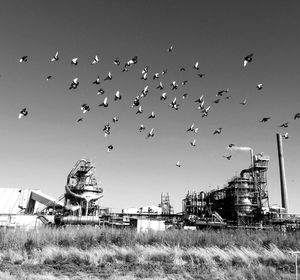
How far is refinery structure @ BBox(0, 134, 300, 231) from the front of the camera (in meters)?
63.4

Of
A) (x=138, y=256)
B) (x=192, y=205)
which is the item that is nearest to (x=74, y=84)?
(x=138, y=256)

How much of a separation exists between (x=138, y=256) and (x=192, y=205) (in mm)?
65126

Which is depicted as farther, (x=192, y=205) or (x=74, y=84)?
(x=192, y=205)

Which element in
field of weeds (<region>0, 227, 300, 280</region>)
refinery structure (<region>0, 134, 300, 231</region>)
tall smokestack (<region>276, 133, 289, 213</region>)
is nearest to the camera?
field of weeds (<region>0, 227, 300, 280</region>)

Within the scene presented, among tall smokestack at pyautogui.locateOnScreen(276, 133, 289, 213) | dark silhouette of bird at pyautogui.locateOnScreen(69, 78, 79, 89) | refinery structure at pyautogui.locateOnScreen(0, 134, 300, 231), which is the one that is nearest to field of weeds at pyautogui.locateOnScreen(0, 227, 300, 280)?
dark silhouette of bird at pyautogui.locateOnScreen(69, 78, 79, 89)

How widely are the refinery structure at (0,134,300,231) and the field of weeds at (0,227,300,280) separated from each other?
34.5 metres

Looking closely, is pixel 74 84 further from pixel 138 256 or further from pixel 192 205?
pixel 192 205

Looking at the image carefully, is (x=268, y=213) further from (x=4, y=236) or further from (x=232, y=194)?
(x=4, y=236)

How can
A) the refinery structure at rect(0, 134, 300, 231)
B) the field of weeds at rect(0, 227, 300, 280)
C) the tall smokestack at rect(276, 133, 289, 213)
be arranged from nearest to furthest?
the field of weeds at rect(0, 227, 300, 280) < the refinery structure at rect(0, 134, 300, 231) < the tall smokestack at rect(276, 133, 289, 213)

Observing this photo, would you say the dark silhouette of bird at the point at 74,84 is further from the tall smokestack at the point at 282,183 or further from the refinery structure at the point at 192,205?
the tall smokestack at the point at 282,183

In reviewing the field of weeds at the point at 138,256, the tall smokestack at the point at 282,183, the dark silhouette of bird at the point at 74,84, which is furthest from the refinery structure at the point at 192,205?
the dark silhouette of bird at the point at 74,84

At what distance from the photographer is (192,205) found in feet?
270

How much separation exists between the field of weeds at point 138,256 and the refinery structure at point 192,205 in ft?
113

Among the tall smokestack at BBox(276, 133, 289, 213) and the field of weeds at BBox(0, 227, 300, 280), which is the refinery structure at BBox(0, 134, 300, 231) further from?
the field of weeds at BBox(0, 227, 300, 280)
